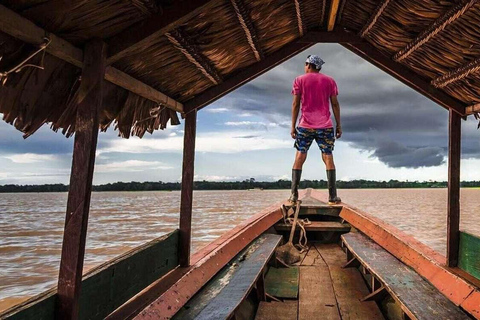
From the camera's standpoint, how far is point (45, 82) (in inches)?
68.3

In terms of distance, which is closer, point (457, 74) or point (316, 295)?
point (457, 74)

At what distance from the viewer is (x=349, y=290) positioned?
295cm

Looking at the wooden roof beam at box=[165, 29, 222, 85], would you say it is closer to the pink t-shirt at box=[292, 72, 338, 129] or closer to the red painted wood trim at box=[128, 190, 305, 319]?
the red painted wood trim at box=[128, 190, 305, 319]

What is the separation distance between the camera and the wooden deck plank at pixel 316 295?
2.44 meters

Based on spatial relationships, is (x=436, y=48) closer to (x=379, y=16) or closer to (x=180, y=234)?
(x=379, y=16)

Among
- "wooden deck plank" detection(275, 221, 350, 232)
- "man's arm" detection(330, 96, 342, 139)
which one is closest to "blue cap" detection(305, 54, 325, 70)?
"man's arm" detection(330, 96, 342, 139)

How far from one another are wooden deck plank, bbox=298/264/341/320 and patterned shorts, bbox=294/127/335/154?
1.20 metres

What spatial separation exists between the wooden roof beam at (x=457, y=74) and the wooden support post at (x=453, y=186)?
351 millimetres

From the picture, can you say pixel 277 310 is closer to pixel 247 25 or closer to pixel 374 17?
pixel 247 25

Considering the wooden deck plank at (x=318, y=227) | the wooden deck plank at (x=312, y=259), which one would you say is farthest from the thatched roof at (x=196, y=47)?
the wooden deck plank at (x=318, y=227)

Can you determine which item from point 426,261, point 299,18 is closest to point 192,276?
point 426,261

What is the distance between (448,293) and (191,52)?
Answer: 192 cm

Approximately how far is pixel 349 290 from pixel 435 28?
189cm

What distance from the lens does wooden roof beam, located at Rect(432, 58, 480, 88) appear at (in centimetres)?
216
